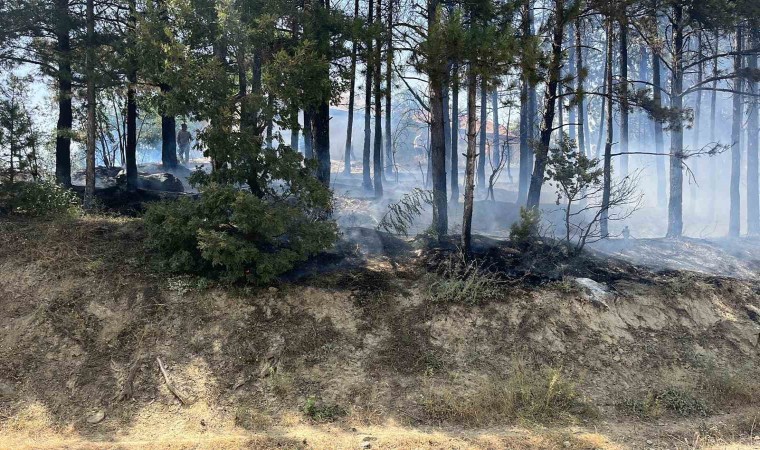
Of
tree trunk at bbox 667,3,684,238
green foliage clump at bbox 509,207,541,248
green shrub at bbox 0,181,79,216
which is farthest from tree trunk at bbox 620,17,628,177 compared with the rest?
green shrub at bbox 0,181,79,216

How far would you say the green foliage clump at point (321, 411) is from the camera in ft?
20.7

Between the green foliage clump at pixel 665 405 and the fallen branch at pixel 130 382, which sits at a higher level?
the fallen branch at pixel 130 382

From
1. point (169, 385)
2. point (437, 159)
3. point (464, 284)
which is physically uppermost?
point (437, 159)

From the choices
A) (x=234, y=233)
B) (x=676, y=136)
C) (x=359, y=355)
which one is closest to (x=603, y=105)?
(x=676, y=136)

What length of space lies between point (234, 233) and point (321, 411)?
124 inches

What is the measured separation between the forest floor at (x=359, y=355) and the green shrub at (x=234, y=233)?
0.42 metres

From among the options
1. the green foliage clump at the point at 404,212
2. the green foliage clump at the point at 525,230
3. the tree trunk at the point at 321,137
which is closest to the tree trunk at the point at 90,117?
the tree trunk at the point at 321,137

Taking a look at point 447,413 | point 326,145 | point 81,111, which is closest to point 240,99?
point 326,145

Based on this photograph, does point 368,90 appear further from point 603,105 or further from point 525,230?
point 603,105

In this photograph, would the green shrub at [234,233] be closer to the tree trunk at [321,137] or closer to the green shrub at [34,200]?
the tree trunk at [321,137]

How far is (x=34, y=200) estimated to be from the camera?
33.1 feet

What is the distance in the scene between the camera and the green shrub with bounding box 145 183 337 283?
→ 7.44 metres

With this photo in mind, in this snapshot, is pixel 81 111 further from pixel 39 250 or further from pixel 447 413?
pixel 447 413

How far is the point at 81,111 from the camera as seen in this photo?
51.3 ft
